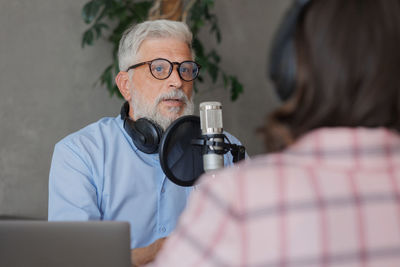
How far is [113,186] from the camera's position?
183 centimetres

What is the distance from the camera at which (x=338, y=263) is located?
614mm

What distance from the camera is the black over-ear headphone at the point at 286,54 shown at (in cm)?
70

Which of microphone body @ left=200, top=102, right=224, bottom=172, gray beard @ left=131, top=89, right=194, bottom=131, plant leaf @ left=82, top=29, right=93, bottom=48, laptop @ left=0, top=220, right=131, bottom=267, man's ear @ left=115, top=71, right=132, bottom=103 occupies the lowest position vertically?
laptop @ left=0, top=220, right=131, bottom=267

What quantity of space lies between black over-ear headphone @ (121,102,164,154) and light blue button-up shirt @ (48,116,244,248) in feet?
0.29

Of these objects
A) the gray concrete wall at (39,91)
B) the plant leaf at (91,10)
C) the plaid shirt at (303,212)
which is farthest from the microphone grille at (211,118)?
the gray concrete wall at (39,91)

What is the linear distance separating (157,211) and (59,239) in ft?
2.69

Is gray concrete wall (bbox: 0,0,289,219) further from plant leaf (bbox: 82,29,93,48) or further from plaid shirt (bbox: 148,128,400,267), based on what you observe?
plaid shirt (bbox: 148,128,400,267)

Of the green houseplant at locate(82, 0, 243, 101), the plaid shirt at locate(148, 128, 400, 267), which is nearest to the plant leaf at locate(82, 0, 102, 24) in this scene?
the green houseplant at locate(82, 0, 243, 101)

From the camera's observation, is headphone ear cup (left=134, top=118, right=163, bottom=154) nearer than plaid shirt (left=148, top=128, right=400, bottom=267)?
No

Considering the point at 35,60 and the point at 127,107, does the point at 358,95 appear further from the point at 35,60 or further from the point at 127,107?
the point at 35,60

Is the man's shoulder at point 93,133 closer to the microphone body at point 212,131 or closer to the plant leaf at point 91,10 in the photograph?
the microphone body at point 212,131

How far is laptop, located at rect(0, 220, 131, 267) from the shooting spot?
106 cm

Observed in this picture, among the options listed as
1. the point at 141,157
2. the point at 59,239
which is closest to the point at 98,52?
the point at 141,157

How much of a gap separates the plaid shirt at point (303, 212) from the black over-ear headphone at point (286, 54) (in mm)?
112
